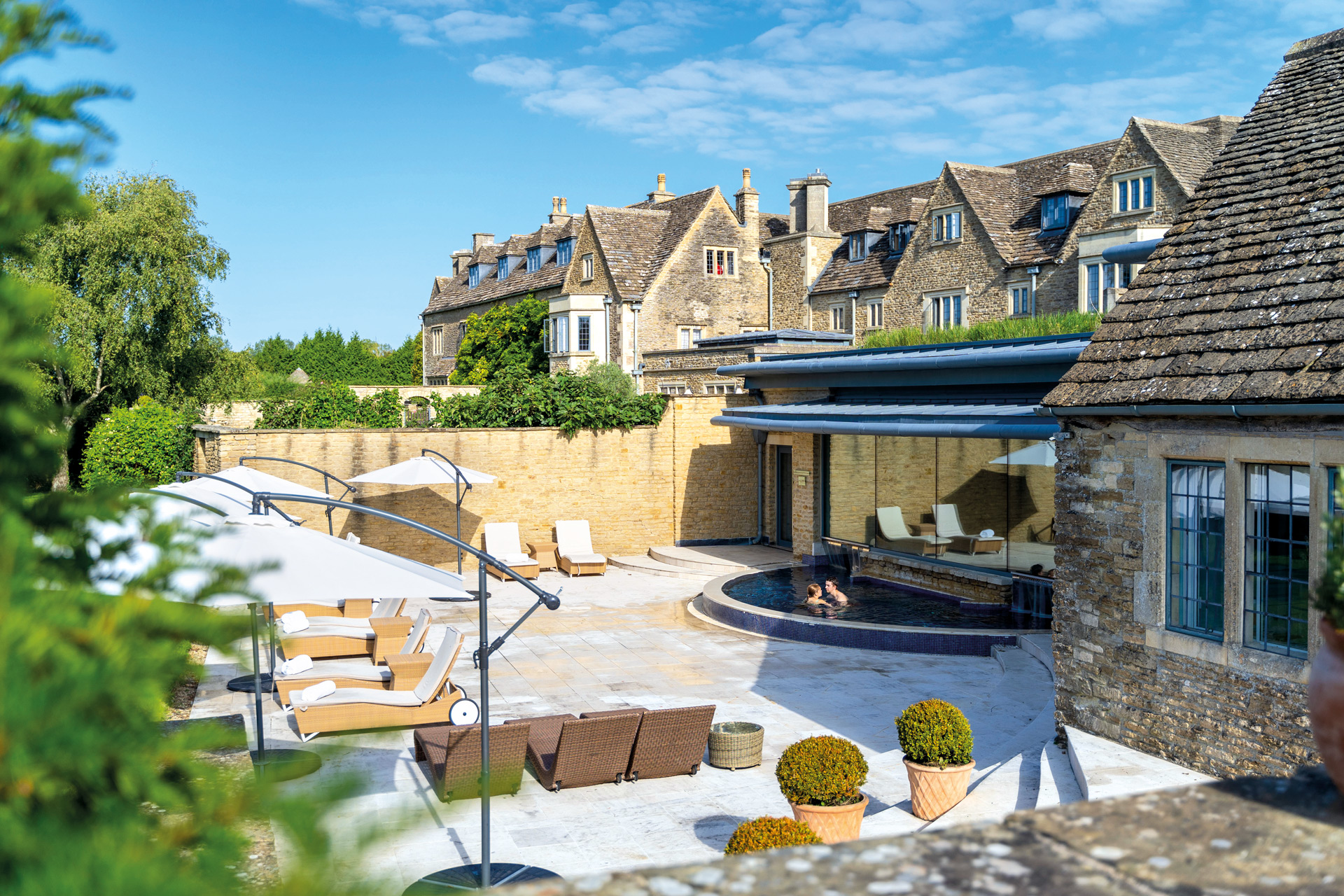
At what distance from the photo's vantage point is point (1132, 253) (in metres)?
12.3

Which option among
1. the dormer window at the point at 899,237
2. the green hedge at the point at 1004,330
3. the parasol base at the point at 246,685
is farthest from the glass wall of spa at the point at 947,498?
the dormer window at the point at 899,237

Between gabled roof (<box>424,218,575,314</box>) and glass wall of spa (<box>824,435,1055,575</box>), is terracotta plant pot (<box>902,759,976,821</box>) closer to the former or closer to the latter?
glass wall of spa (<box>824,435,1055,575</box>)

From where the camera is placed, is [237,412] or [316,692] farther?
[237,412]

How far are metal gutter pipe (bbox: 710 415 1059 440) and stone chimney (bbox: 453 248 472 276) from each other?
148 ft

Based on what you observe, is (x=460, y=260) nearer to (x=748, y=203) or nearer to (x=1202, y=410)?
(x=748, y=203)

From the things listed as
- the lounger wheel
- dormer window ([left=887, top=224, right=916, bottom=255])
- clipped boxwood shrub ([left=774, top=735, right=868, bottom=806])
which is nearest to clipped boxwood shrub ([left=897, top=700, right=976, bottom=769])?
clipped boxwood shrub ([left=774, top=735, right=868, bottom=806])

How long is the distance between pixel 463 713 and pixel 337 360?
210 ft

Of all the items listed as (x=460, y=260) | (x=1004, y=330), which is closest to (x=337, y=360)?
(x=460, y=260)

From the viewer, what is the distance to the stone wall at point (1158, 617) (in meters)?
7.88

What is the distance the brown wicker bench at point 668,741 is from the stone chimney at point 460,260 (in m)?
58.0

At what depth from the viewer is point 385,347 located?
327 ft

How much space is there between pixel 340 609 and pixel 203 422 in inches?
459

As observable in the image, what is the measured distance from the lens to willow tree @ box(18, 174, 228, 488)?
30.1 meters

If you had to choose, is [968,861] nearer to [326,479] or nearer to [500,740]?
[500,740]
